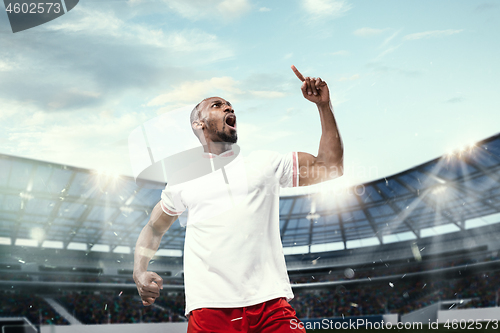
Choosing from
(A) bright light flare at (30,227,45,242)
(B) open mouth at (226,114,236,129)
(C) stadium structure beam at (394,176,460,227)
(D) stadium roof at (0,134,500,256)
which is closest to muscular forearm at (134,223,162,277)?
(B) open mouth at (226,114,236,129)

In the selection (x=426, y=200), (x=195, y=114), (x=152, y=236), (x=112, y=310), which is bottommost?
(x=112, y=310)

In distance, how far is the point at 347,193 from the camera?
82.9 feet

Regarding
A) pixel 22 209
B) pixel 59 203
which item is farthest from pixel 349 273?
pixel 22 209

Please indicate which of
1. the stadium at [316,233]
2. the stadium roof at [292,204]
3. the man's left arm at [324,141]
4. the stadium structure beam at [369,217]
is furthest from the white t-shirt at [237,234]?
the stadium structure beam at [369,217]

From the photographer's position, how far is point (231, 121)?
207cm

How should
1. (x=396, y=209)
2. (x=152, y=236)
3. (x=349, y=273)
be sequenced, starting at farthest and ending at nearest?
(x=349, y=273) < (x=396, y=209) < (x=152, y=236)

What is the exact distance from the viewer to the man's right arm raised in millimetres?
1779

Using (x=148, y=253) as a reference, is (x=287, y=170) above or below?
above

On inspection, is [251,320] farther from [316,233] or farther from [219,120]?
[316,233]

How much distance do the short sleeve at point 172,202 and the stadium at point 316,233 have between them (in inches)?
612

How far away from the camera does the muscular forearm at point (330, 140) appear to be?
1810mm

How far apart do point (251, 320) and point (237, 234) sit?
0.38 meters

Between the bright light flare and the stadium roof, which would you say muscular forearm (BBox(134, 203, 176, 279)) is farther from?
the bright light flare

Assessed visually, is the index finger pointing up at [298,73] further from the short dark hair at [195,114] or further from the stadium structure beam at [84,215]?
the stadium structure beam at [84,215]
